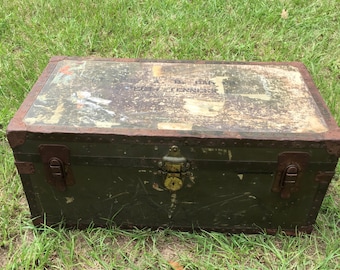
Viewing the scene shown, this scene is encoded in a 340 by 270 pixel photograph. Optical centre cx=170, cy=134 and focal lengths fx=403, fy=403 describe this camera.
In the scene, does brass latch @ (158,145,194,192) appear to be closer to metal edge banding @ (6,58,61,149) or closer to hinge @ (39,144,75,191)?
hinge @ (39,144,75,191)

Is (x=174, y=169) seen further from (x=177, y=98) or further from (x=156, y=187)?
(x=177, y=98)

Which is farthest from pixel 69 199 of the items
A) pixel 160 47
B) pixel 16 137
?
Result: pixel 160 47

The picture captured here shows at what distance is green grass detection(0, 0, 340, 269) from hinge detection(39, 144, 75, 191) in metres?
0.34

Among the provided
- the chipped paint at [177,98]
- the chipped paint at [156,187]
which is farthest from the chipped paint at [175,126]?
the chipped paint at [156,187]

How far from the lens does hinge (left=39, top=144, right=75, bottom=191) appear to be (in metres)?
1.89

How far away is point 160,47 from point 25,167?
80.8 inches

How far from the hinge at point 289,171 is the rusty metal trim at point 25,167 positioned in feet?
3.91

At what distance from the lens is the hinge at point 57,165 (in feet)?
6.21

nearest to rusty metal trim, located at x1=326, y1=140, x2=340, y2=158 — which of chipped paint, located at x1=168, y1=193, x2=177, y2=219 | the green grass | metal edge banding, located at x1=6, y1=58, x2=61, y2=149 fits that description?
the green grass

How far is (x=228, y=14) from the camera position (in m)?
3.97

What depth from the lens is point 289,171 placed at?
1893mm

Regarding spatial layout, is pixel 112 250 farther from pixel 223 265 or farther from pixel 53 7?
pixel 53 7

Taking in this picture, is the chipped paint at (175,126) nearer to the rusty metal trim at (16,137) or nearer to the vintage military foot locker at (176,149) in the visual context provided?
the vintage military foot locker at (176,149)

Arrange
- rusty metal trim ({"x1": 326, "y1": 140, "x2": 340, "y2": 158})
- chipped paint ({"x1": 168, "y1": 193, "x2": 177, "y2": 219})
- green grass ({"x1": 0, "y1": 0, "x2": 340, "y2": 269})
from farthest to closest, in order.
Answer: green grass ({"x1": 0, "y1": 0, "x2": 340, "y2": 269}), chipped paint ({"x1": 168, "y1": 193, "x2": 177, "y2": 219}), rusty metal trim ({"x1": 326, "y1": 140, "x2": 340, "y2": 158})
